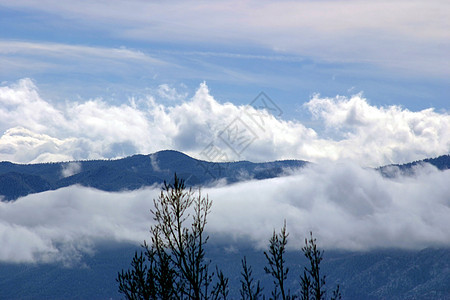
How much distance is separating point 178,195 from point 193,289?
6.35m

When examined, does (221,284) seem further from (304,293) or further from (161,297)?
(304,293)

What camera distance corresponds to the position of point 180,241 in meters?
37.4

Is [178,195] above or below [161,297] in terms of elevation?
above

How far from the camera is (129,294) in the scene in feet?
123

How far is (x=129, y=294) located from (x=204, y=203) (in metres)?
7.90

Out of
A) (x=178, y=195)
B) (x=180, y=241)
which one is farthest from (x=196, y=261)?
(x=178, y=195)

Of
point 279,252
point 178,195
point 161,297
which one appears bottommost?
point 161,297

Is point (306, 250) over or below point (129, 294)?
over

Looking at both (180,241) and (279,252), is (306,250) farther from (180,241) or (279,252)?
(180,241)

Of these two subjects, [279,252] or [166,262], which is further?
[279,252]

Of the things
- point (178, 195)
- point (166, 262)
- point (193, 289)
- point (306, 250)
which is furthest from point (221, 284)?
point (306, 250)

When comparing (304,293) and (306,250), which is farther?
(306,250)

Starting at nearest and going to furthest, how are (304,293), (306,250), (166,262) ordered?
(166,262) → (304,293) → (306,250)

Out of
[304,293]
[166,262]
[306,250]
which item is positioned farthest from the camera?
[306,250]
